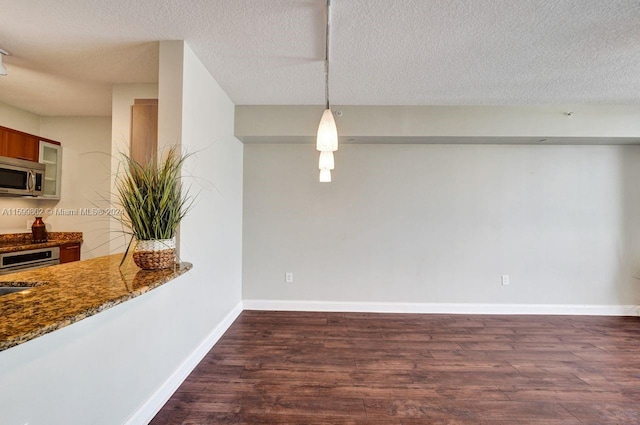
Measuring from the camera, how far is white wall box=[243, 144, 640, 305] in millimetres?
3494

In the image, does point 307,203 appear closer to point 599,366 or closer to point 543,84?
point 543,84

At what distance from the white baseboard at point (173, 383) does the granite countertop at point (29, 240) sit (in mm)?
2096

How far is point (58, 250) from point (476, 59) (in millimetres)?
4655

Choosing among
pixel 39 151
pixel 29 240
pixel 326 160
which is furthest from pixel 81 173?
pixel 326 160

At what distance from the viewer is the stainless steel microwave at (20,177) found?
2.80m

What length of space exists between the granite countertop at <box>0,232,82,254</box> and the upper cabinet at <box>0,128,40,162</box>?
906 millimetres

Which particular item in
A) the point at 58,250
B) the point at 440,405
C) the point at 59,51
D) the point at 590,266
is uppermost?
the point at 59,51

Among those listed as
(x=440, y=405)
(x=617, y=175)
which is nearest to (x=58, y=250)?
(x=440, y=405)

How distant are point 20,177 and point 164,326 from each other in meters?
2.61

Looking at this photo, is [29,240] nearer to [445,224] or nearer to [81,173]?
[81,173]

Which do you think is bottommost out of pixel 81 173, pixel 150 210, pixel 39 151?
pixel 150 210

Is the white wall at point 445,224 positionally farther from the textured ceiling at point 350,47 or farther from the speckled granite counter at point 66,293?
the speckled granite counter at point 66,293

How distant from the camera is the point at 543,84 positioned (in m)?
2.66

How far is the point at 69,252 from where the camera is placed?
A: 10.9 feet
